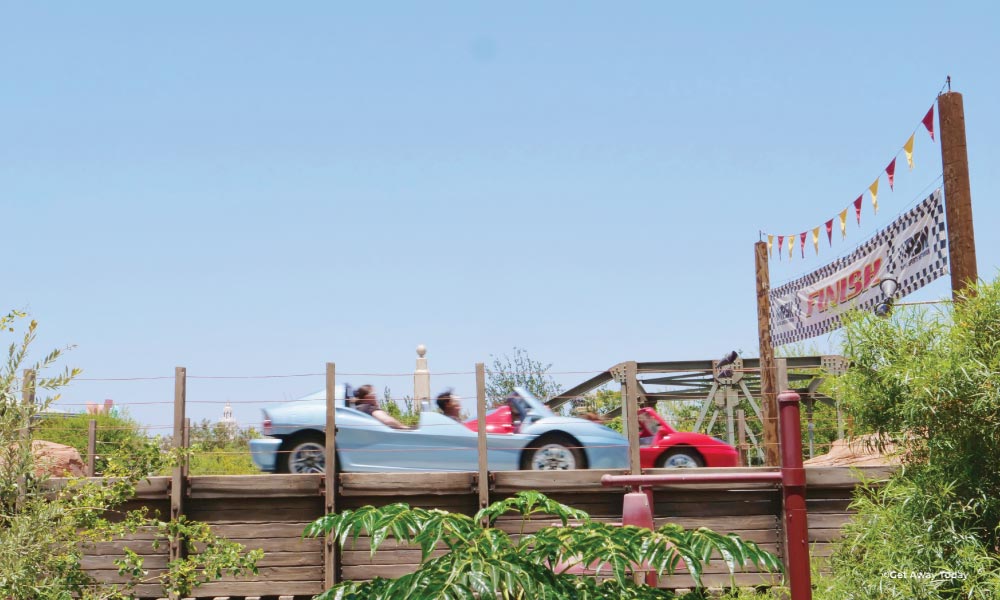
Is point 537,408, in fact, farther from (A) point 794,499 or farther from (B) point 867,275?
(A) point 794,499

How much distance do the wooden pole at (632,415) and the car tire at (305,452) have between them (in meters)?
2.85

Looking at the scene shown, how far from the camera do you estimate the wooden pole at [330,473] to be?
8.56 meters

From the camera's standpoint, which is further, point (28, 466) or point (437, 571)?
point (28, 466)

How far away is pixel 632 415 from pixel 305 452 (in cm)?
309

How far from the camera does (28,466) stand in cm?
580

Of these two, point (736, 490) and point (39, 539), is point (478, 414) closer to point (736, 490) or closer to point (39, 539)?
point (736, 490)

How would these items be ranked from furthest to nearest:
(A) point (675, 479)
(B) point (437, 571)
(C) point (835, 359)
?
1. (C) point (835, 359)
2. (A) point (675, 479)
3. (B) point (437, 571)

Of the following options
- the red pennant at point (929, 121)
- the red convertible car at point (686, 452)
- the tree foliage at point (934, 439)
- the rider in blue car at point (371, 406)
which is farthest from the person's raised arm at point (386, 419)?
the red pennant at point (929, 121)

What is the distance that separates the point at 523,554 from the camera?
10.0ft

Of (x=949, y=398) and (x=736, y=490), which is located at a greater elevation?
(x=949, y=398)

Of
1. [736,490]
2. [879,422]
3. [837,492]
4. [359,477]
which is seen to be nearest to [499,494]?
[359,477]

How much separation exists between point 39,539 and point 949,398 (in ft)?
17.9

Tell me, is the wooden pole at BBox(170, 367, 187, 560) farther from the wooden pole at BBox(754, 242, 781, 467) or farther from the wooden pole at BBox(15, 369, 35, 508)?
the wooden pole at BBox(754, 242, 781, 467)

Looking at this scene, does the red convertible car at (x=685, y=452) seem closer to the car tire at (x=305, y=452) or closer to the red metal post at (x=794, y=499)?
the car tire at (x=305, y=452)
